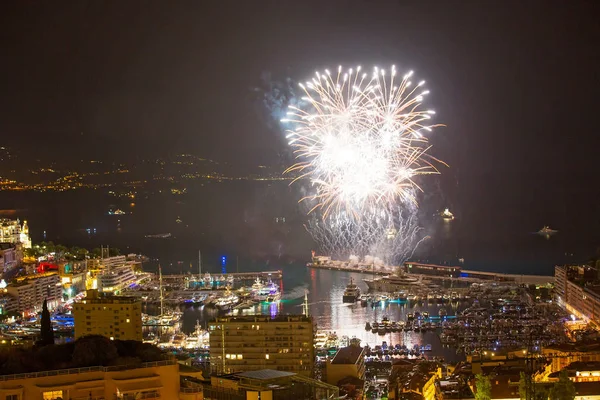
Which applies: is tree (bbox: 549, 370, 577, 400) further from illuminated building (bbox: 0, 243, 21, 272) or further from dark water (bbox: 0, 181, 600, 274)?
dark water (bbox: 0, 181, 600, 274)

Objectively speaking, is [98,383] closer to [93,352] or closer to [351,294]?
[93,352]

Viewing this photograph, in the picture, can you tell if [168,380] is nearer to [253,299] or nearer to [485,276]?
[253,299]

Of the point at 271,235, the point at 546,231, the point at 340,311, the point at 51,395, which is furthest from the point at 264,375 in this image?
the point at 546,231

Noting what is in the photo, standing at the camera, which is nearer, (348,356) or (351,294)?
(348,356)

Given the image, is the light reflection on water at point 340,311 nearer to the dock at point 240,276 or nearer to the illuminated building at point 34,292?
the dock at point 240,276

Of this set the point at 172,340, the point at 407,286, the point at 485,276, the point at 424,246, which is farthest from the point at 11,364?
the point at 424,246

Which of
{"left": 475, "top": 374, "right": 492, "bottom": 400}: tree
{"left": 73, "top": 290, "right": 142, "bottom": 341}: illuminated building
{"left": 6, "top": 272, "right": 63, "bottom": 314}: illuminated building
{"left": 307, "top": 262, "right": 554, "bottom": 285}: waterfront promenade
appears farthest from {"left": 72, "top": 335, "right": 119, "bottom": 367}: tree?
{"left": 307, "top": 262, "right": 554, "bottom": 285}: waterfront promenade

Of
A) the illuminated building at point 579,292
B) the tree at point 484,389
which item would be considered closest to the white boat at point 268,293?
the illuminated building at point 579,292
